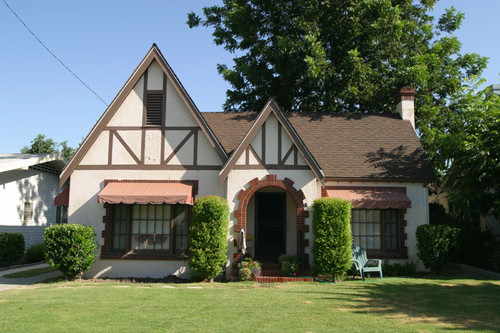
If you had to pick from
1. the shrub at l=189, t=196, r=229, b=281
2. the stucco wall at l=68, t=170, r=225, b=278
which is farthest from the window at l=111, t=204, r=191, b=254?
the shrub at l=189, t=196, r=229, b=281

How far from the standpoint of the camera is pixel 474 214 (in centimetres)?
1481

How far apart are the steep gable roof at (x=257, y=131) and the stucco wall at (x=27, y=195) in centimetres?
1044

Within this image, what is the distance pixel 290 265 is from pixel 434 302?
4.74m

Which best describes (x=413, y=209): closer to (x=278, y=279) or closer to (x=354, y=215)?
(x=354, y=215)

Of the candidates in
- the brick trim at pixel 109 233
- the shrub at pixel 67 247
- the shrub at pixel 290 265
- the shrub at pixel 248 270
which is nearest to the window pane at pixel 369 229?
the shrub at pixel 290 265

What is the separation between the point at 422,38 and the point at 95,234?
19845 millimetres

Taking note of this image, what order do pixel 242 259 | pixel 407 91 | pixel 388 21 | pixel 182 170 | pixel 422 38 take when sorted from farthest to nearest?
1. pixel 422 38
2. pixel 388 21
3. pixel 407 91
4. pixel 182 170
5. pixel 242 259

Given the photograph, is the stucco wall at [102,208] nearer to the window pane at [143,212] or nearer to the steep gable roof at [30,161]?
the window pane at [143,212]

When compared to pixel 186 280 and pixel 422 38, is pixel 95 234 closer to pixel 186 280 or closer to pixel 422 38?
pixel 186 280

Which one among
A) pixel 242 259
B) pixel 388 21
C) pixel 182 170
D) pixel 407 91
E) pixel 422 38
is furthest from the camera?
pixel 422 38

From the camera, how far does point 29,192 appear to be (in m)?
20.3

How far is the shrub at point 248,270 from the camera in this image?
44.8 feet

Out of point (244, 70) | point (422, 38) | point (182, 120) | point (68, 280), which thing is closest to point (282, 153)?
point (182, 120)

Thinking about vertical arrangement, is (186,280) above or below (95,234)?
below
